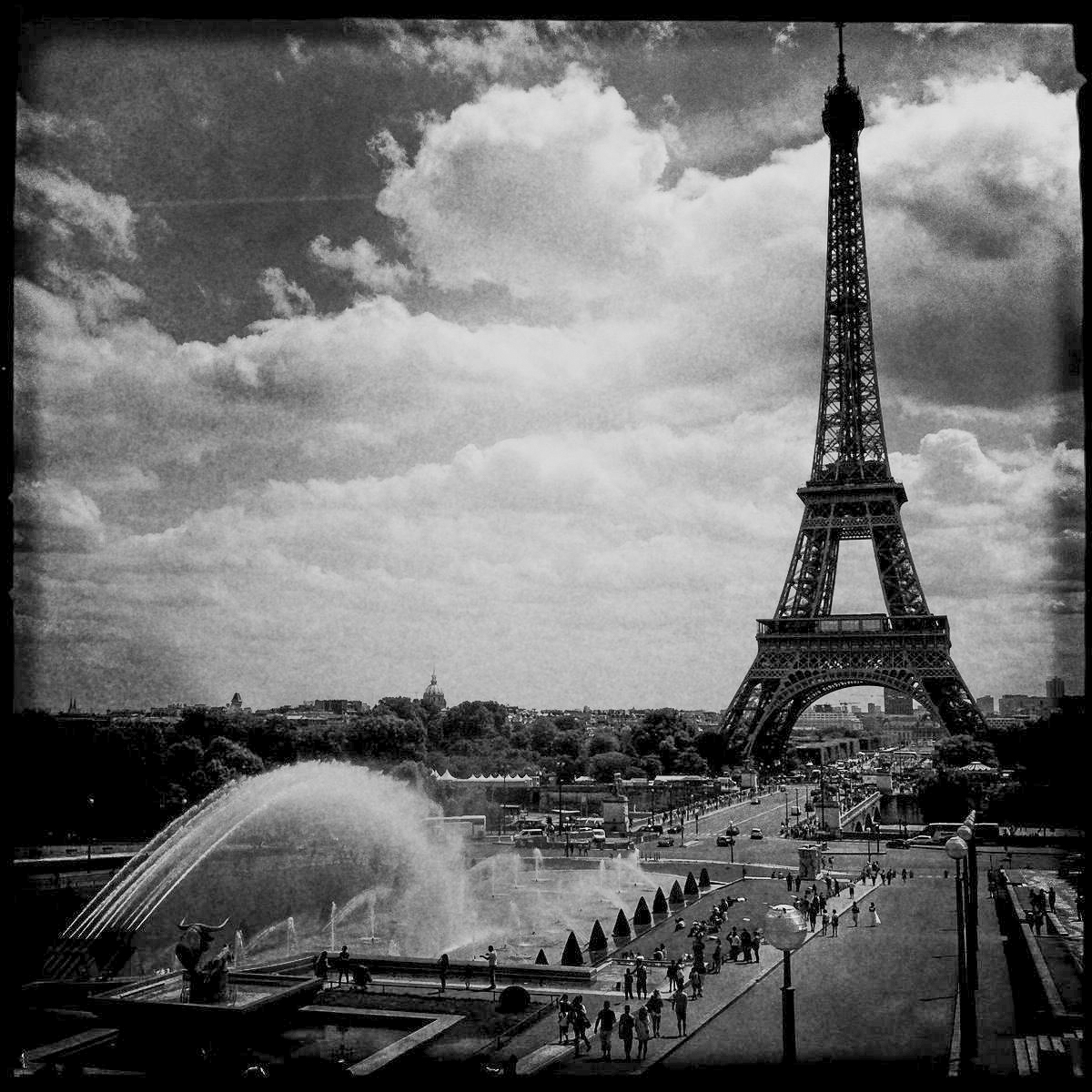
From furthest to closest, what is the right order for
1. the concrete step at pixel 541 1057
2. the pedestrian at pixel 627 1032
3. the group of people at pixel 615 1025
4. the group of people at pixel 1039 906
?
the group of people at pixel 1039 906
the group of people at pixel 615 1025
the pedestrian at pixel 627 1032
the concrete step at pixel 541 1057

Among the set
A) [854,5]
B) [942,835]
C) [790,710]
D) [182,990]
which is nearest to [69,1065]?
[182,990]

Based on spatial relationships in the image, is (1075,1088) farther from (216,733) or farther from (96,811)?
(216,733)

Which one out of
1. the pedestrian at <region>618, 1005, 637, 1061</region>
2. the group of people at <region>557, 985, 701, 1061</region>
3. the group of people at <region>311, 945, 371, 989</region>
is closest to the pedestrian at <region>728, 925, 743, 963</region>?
the group of people at <region>557, 985, 701, 1061</region>

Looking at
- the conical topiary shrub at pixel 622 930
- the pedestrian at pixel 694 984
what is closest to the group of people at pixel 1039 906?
the pedestrian at pixel 694 984

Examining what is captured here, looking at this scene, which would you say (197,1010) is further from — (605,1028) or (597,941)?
(597,941)

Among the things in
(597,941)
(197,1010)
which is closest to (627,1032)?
(197,1010)

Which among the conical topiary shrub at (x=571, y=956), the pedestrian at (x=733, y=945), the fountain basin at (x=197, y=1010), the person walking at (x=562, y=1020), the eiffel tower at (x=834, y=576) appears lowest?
the pedestrian at (x=733, y=945)

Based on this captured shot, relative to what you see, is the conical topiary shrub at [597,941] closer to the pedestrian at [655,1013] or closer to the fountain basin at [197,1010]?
the pedestrian at [655,1013]
